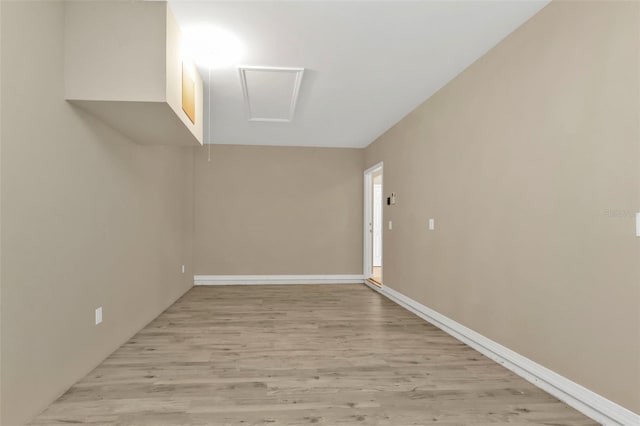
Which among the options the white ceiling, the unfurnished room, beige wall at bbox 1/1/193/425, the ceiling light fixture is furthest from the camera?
the ceiling light fixture

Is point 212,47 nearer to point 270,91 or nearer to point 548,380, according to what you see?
point 270,91

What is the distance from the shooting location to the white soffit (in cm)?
354

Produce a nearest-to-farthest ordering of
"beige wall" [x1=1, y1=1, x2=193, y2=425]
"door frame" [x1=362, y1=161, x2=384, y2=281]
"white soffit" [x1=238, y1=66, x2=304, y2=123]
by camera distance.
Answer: "beige wall" [x1=1, y1=1, x2=193, y2=425]
"white soffit" [x1=238, y1=66, x2=304, y2=123]
"door frame" [x1=362, y1=161, x2=384, y2=281]

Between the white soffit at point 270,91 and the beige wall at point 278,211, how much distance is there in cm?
185

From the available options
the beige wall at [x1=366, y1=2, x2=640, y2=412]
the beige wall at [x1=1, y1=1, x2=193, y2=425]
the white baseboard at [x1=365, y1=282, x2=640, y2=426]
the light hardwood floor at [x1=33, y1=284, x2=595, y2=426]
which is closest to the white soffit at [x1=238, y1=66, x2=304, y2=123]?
the beige wall at [x1=1, y1=1, x2=193, y2=425]

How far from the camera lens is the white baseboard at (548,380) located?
1981 millimetres

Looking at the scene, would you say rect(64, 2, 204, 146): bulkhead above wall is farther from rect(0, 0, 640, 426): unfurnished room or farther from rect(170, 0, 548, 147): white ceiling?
rect(170, 0, 548, 147): white ceiling

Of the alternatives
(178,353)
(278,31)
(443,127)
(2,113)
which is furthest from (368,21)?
(178,353)

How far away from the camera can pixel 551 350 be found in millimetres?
2406

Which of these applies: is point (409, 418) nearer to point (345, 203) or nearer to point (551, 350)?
point (551, 350)

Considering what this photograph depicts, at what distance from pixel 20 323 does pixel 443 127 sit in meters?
3.80

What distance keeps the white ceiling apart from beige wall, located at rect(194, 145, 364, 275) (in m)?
2.21

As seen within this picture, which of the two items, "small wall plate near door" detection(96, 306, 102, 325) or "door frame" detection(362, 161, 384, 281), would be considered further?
"door frame" detection(362, 161, 384, 281)

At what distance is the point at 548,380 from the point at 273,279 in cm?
501
